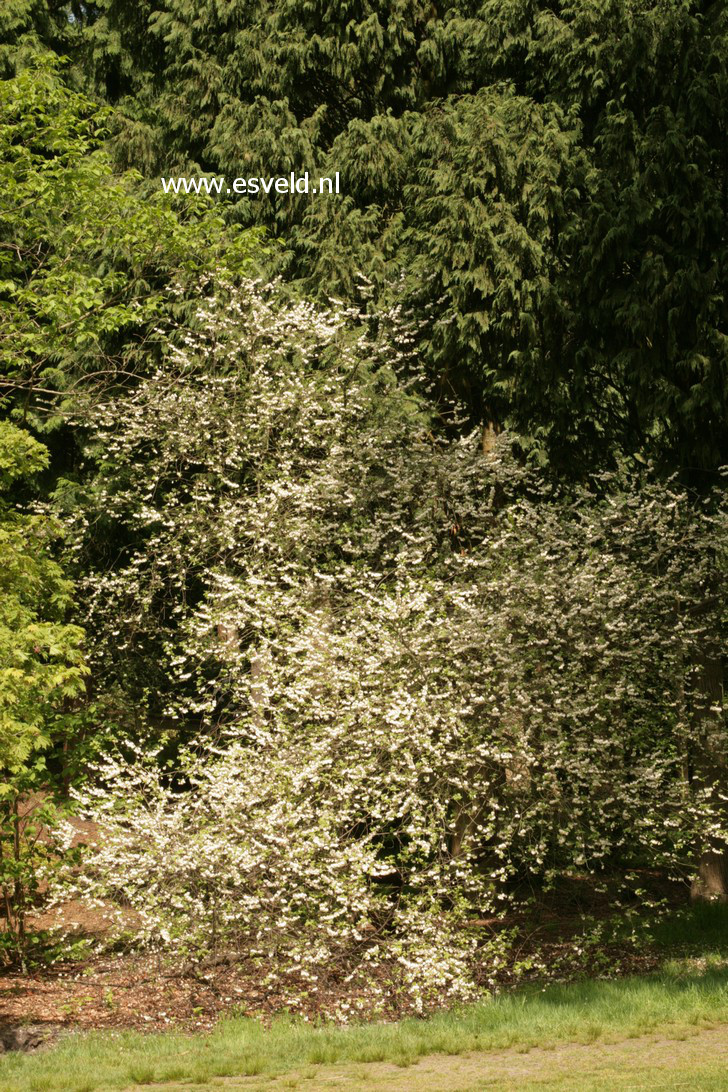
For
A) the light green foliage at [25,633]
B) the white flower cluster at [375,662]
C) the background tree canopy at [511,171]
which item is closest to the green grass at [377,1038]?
the white flower cluster at [375,662]

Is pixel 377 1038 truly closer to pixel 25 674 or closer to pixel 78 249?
pixel 25 674

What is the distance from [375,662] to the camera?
862 cm

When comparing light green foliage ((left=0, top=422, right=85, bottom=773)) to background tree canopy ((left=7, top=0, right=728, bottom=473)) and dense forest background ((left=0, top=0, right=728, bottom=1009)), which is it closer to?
dense forest background ((left=0, top=0, right=728, bottom=1009))

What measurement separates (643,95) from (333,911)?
8.09 meters

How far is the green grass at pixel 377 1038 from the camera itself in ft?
21.9

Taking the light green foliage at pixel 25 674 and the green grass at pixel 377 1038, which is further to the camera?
the light green foliage at pixel 25 674

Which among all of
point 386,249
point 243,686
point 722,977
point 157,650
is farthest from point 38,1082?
point 386,249

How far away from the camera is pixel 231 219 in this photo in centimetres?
1350

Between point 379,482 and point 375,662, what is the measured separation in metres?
2.59

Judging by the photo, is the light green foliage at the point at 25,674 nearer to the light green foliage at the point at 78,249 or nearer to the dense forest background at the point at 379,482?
the dense forest background at the point at 379,482

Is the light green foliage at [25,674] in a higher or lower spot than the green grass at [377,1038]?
higher

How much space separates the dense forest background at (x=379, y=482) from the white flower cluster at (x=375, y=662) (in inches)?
2.2

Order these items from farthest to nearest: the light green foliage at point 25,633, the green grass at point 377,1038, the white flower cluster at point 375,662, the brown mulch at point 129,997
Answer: the brown mulch at point 129,997 < the white flower cluster at point 375,662 < the light green foliage at point 25,633 < the green grass at point 377,1038

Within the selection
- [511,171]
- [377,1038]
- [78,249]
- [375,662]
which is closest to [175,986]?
[377,1038]
